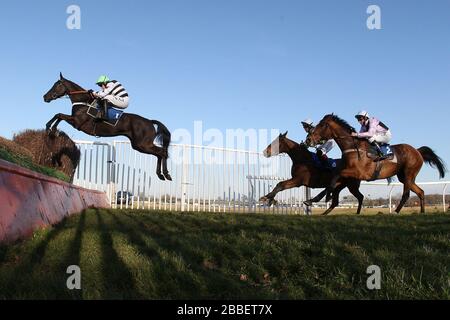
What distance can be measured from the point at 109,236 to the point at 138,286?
2.09 metres

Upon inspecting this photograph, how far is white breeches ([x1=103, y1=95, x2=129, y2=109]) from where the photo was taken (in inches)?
→ 434

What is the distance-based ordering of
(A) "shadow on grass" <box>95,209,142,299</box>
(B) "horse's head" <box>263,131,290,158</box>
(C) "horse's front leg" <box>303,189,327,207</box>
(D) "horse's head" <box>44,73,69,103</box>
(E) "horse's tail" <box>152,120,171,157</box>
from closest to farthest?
(A) "shadow on grass" <box>95,209,142,299</box> → (D) "horse's head" <box>44,73,69,103</box> → (E) "horse's tail" <box>152,120,171,157</box> → (C) "horse's front leg" <box>303,189,327,207</box> → (B) "horse's head" <box>263,131,290,158</box>

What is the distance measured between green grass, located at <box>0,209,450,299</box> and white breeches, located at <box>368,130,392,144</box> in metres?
6.49

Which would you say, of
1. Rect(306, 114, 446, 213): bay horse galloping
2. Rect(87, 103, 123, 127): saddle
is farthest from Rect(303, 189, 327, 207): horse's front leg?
Rect(87, 103, 123, 127): saddle

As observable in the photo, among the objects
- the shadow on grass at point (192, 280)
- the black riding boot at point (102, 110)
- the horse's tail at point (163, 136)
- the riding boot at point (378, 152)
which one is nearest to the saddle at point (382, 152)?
the riding boot at point (378, 152)

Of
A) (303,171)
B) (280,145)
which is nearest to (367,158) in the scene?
(303,171)

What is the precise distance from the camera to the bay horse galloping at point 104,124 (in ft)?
34.8

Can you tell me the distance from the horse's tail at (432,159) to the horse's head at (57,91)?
32.6 ft

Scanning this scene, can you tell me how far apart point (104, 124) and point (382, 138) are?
6954 mm

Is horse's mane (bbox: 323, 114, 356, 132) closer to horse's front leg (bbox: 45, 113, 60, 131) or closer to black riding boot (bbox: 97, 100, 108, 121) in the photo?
black riding boot (bbox: 97, 100, 108, 121)

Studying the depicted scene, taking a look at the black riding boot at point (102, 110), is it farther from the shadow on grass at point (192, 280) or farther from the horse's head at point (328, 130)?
the shadow on grass at point (192, 280)
